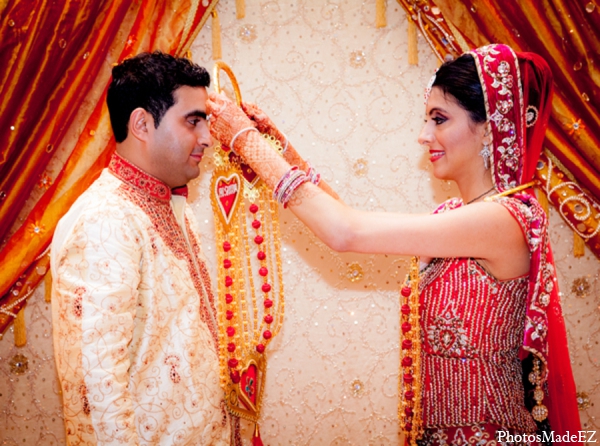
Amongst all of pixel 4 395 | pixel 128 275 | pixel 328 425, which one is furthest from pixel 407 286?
pixel 4 395

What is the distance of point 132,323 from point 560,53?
209 centimetres

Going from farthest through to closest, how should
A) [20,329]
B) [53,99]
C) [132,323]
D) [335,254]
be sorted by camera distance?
[335,254] → [20,329] → [53,99] → [132,323]

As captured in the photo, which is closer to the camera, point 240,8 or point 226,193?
point 226,193

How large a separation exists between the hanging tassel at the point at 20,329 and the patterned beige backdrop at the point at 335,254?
8cm

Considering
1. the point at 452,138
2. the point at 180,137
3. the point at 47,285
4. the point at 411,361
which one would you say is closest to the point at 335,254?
the point at 411,361

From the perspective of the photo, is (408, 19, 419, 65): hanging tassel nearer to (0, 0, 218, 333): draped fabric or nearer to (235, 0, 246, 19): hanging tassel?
(235, 0, 246, 19): hanging tassel

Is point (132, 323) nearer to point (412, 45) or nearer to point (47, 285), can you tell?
point (47, 285)

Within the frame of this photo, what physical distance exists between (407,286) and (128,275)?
875 mm

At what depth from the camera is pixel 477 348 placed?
5.61 ft

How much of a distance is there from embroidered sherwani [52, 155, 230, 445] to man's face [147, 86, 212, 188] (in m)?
0.06

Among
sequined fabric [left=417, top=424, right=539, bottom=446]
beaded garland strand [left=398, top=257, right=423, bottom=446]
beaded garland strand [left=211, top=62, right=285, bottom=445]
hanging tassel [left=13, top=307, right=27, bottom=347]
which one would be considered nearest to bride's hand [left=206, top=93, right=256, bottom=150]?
beaded garland strand [left=211, top=62, right=285, bottom=445]

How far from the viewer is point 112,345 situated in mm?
1446

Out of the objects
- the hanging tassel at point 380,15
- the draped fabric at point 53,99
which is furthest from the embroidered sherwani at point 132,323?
the hanging tassel at point 380,15

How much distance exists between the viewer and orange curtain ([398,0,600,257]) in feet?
7.97
